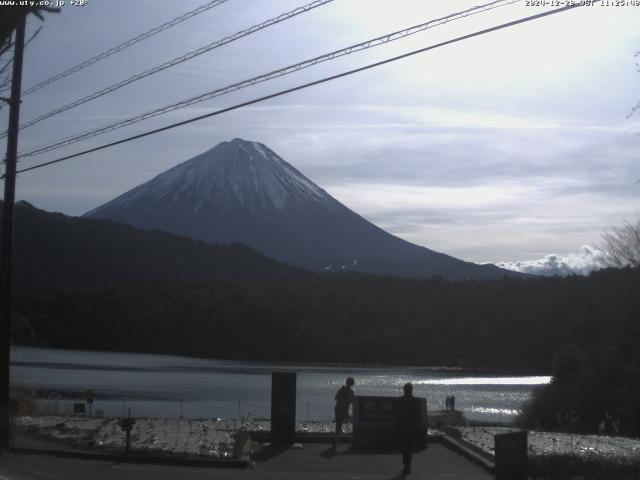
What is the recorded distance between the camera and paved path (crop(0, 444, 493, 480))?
14445mm

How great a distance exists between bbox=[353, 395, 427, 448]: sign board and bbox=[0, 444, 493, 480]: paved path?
423mm

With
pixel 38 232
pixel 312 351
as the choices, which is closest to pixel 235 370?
pixel 312 351

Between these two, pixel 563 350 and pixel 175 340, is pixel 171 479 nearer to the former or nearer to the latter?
pixel 563 350

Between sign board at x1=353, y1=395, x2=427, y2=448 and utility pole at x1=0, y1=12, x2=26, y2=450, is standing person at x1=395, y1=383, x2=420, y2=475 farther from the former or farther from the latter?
utility pole at x1=0, y1=12, x2=26, y2=450

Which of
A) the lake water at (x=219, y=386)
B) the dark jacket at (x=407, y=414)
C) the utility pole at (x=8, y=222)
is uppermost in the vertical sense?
the utility pole at (x=8, y=222)

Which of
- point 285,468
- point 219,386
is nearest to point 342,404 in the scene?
point 285,468

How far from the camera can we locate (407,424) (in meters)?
14.4

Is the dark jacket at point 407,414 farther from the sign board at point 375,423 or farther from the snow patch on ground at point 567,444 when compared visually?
the sign board at point 375,423

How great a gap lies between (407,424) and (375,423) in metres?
3.39

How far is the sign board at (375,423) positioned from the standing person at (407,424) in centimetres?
272

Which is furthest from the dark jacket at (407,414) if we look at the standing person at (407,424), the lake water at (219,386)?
the lake water at (219,386)

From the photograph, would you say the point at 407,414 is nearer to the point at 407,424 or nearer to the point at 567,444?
the point at 407,424

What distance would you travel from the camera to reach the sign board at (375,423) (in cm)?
1758

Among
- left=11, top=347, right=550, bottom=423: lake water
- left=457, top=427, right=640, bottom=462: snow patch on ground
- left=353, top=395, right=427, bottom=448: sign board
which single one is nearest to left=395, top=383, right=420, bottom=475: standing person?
left=457, top=427, right=640, bottom=462: snow patch on ground
